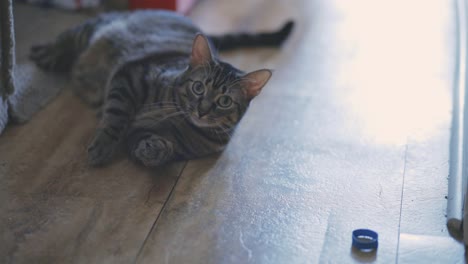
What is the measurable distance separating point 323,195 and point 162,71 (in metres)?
0.67

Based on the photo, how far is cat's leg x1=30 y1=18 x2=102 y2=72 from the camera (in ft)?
8.17

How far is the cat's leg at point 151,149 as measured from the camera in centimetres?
202

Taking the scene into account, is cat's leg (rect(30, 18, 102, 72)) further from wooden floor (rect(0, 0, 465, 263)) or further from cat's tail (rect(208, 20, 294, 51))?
cat's tail (rect(208, 20, 294, 51))

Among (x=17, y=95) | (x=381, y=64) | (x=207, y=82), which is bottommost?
(x=381, y=64)

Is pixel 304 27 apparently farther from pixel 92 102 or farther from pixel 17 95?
pixel 17 95

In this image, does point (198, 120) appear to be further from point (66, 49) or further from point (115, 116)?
point (66, 49)

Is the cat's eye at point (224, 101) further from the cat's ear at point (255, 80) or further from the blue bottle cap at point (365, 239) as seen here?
the blue bottle cap at point (365, 239)

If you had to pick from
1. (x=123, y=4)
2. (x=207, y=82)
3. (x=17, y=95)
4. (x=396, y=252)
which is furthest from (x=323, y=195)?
(x=123, y=4)

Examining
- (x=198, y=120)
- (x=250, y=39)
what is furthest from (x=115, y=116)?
(x=250, y=39)

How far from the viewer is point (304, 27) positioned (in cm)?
298

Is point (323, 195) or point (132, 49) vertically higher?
point (132, 49)

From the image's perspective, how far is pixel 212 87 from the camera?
6.51 feet

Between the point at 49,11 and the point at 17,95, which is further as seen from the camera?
the point at 49,11

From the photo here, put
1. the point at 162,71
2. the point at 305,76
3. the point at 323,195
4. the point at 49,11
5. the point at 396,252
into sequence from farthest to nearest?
the point at 49,11 < the point at 305,76 < the point at 162,71 < the point at 323,195 < the point at 396,252
